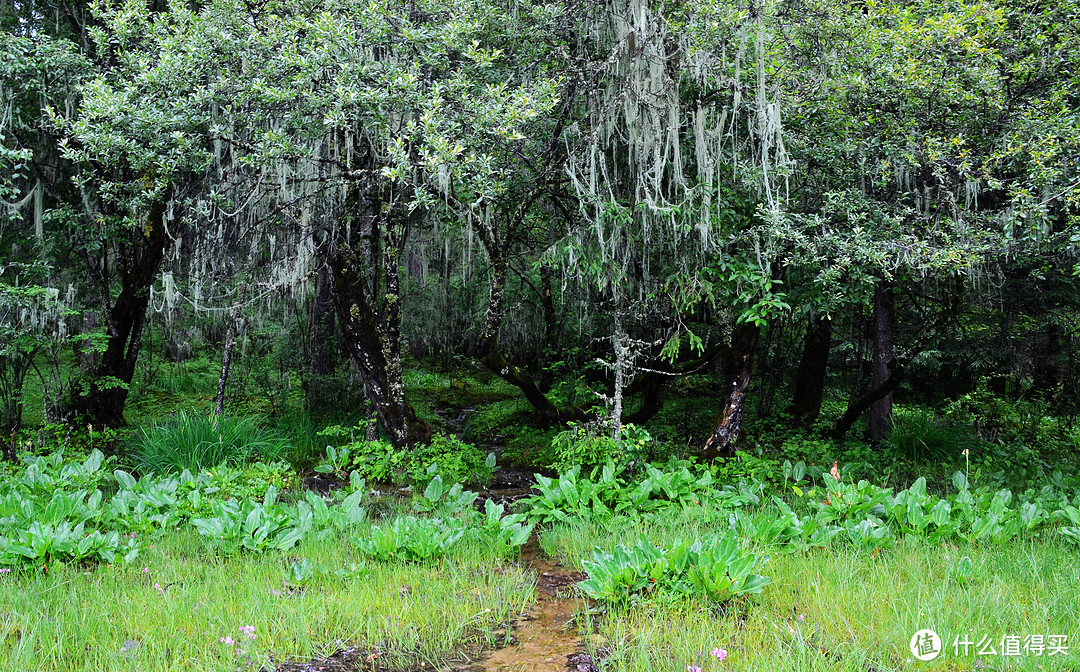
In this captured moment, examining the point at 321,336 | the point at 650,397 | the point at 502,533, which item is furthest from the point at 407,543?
the point at 321,336

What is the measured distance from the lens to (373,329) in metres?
7.23

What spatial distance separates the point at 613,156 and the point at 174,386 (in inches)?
449

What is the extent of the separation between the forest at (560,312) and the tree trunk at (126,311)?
0.18ft

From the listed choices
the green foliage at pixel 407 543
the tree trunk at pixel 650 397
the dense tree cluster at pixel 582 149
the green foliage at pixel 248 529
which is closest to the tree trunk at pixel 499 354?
the dense tree cluster at pixel 582 149

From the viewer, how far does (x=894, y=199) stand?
635 centimetres

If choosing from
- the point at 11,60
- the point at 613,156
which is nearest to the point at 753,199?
the point at 613,156

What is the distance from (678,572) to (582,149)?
4477 millimetres

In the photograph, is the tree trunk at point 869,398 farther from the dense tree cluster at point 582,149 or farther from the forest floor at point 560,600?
the forest floor at point 560,600

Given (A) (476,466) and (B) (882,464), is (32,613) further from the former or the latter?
(B) (882,464)

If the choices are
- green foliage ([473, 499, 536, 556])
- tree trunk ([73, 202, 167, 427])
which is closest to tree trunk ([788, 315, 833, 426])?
green foliage ([473, 499, 536, 556])

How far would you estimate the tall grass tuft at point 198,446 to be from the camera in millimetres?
6477

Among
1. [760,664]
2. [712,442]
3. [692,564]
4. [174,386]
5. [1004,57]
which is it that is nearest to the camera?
[760,664]

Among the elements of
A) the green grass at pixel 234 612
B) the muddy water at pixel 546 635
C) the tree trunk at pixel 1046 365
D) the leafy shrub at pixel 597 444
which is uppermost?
the tree trunk at pixel 1046 365

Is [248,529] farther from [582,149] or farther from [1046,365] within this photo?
[1046,365]
